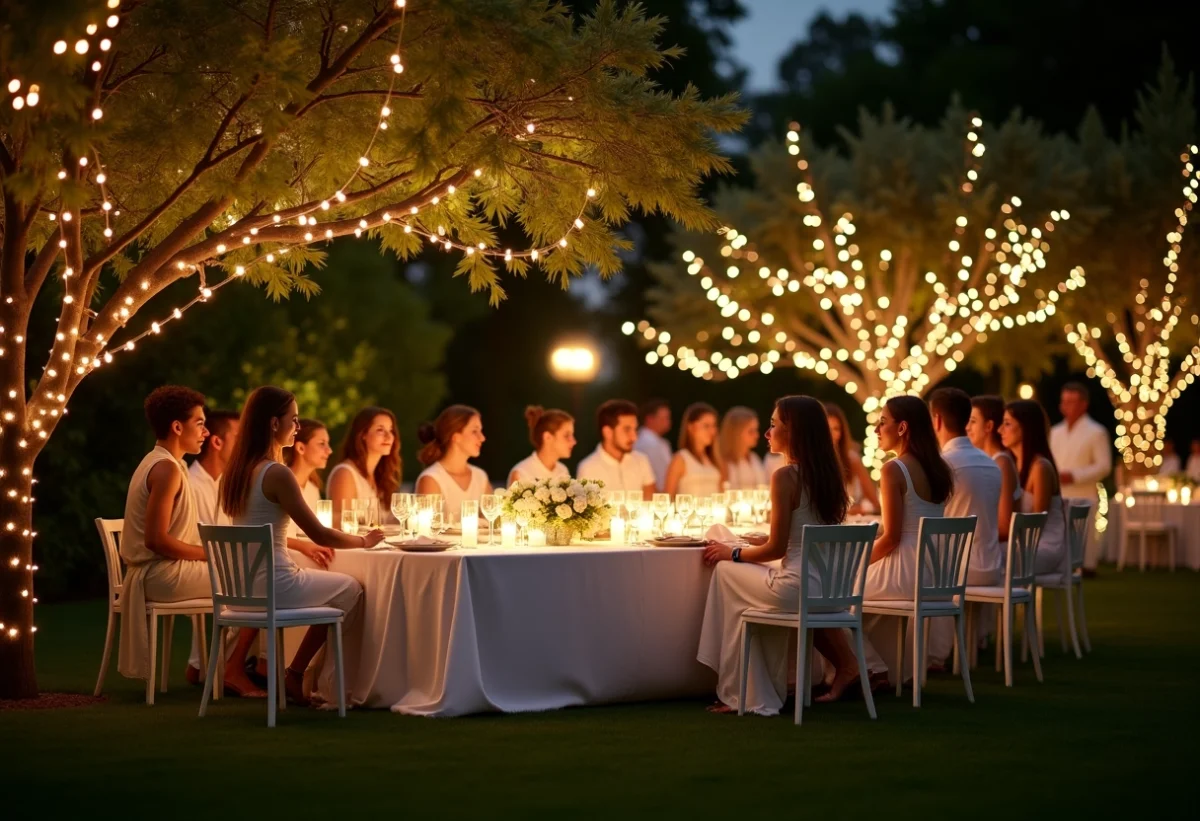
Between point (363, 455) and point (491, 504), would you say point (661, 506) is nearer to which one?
point (491, 504)

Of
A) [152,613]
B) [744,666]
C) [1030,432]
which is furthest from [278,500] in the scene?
[1030,432]

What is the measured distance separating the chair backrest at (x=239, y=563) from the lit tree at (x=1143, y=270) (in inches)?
605

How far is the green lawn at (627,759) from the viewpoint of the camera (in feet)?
19.6

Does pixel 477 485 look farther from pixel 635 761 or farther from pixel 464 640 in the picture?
pixel 635 761

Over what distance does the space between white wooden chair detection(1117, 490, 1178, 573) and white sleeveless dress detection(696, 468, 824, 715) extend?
33.0 feet

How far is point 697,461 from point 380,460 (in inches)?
131

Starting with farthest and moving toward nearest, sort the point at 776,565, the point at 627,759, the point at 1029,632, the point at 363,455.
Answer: the point at 363,455, the point at 1029,632, the point at 776,565, the point at 627,759

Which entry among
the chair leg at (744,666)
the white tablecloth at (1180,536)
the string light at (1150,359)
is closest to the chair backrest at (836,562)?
the chair leg at (744,666)

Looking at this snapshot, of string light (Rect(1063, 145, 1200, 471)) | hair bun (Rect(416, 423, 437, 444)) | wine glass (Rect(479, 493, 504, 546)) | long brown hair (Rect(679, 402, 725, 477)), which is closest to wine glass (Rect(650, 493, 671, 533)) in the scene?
wine glass (Rect(479, 493, 504, 546))

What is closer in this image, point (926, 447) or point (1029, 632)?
point (926, 447)

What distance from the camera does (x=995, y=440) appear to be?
1011 cm

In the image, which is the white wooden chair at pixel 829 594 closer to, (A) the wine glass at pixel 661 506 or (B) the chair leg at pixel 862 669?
(B) the chair leg at pixel 862 669

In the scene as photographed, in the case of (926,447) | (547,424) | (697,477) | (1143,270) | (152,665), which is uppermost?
(1143,270)

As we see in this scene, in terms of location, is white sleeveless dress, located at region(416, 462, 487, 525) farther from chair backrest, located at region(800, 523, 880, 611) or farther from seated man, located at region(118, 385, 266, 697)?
chair backrest, located at region(800, 523, 880, 611)
